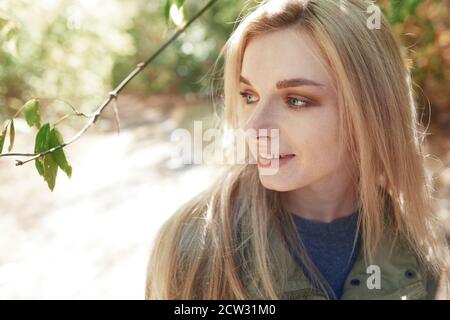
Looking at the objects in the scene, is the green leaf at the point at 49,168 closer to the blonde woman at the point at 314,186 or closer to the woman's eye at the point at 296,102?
the blonde woman at the point at 314,186

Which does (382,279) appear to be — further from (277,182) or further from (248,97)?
(248,97)

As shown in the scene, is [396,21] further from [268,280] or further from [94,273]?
[94,273]

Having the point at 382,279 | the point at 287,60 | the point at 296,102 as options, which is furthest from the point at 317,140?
the point at 382,279

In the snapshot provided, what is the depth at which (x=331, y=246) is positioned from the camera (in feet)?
5.92

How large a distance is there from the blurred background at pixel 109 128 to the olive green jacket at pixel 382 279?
756 millimetres

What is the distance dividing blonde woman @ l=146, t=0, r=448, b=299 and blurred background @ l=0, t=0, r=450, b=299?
30 centimetres

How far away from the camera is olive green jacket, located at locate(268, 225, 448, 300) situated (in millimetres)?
1677

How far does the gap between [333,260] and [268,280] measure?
267mm

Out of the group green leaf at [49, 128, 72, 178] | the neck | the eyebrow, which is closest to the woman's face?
the eyebrow

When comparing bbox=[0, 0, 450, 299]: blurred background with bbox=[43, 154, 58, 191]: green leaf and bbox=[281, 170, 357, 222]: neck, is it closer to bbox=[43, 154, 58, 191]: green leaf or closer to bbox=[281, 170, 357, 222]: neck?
bbox=[43, 154, 58, 191]: green leaf

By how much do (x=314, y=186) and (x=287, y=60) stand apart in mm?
482

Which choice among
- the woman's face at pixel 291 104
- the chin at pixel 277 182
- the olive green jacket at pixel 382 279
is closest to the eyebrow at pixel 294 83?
the woman's face at pixel 291 104
